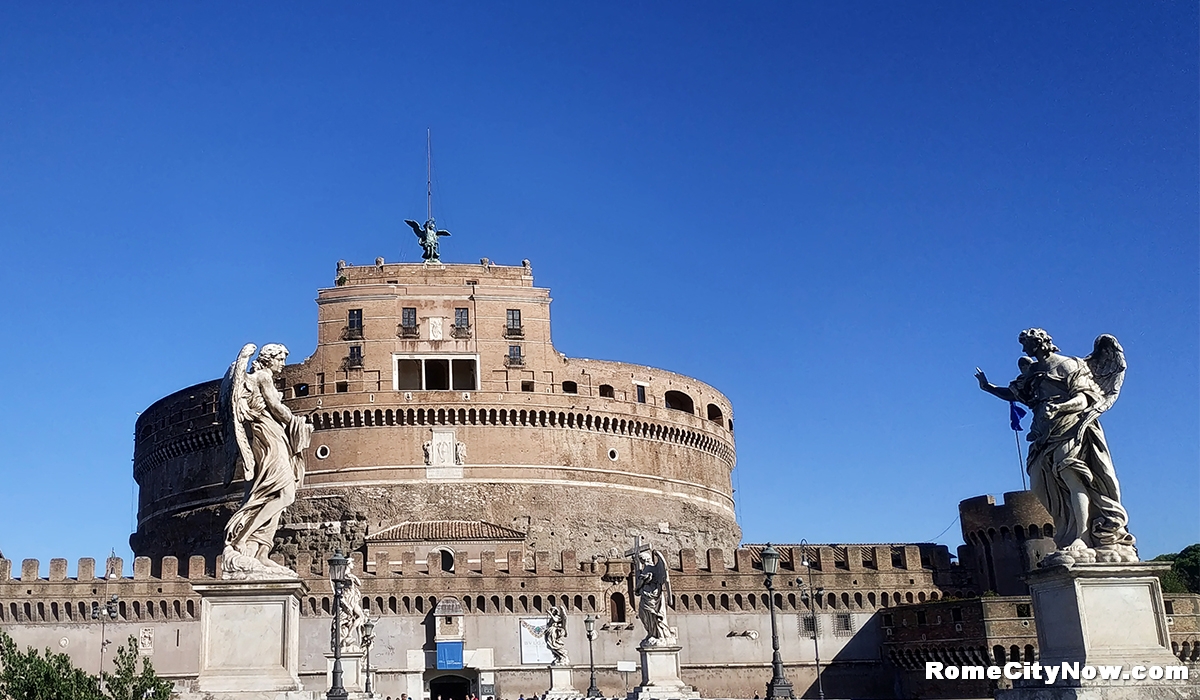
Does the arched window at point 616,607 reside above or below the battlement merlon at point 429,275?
below

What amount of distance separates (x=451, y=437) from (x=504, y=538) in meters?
A: 6.76

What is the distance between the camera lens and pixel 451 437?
192 feet

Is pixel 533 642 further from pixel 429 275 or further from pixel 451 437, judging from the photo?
pixel 429 275

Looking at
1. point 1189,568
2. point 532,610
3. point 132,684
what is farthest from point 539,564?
point 1189,568

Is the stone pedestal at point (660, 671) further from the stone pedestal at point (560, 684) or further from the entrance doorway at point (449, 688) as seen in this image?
the entrance doorway at point (449, 688)

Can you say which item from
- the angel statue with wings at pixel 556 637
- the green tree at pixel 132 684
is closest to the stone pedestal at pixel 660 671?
the green tree at pixel 132 684

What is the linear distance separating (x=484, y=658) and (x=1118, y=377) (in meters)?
41.1

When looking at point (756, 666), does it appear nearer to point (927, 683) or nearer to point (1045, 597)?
point (927, 683)

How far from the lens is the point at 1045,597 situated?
998 centimetres

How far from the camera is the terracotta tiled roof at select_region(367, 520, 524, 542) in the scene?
54125 mm

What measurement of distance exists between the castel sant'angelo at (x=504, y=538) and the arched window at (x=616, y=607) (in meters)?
0.13

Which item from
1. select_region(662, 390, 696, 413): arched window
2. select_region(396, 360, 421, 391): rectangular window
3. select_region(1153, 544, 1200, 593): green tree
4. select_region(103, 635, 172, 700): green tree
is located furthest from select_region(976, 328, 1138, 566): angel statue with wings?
select_region(1153, 544, 1200, 593): green tree

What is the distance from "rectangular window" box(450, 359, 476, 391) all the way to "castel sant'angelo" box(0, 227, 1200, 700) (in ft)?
0.52

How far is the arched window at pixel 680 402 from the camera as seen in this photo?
222ft
